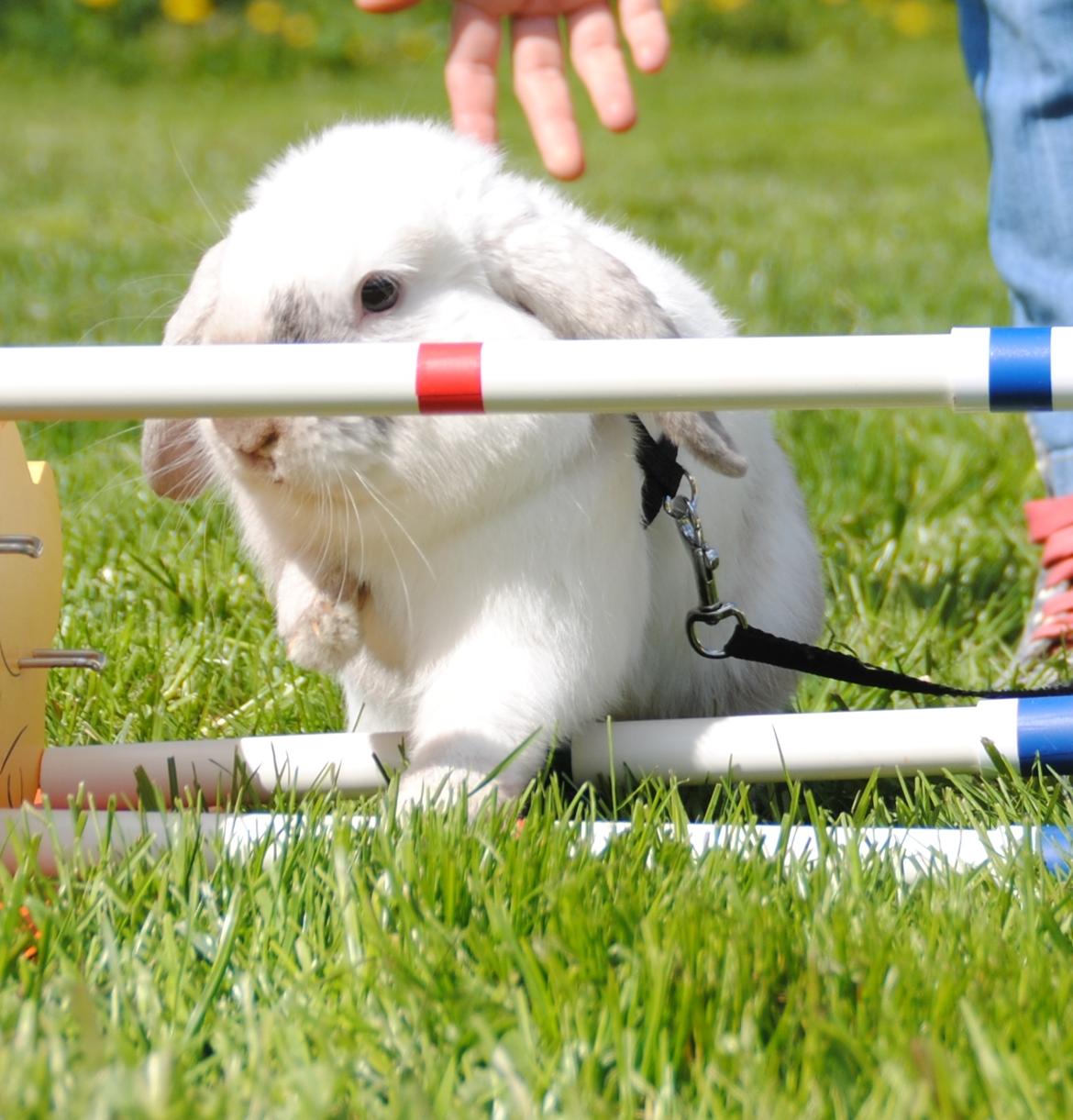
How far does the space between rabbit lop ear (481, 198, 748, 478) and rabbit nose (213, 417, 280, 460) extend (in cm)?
33

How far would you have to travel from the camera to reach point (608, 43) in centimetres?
252

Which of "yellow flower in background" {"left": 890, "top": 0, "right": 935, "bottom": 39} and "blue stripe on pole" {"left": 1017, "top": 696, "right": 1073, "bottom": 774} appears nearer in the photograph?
"blue stripe on pole" {"left": 1017, "top": 696, "right": 1073, "bottom": 774}

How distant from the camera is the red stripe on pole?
5.03 feet

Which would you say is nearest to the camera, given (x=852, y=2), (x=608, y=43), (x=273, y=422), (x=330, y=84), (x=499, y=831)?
(x=499, y=831)

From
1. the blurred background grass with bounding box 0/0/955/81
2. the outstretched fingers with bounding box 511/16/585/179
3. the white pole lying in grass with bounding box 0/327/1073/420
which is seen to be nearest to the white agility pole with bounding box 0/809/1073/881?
the white pole lying in grass with bounding box 0/327/1073/420

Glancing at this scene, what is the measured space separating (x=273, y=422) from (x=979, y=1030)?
971 mm

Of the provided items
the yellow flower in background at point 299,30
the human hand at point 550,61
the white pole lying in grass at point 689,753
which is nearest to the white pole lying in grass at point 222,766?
the white pole lying in grass at point 689,753

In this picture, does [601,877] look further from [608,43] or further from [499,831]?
[608,43]

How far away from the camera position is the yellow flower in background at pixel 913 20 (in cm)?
1088

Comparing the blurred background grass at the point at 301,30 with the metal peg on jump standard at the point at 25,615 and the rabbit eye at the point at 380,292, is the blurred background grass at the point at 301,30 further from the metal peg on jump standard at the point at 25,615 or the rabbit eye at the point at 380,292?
the rabbit eye at the point at 380,292

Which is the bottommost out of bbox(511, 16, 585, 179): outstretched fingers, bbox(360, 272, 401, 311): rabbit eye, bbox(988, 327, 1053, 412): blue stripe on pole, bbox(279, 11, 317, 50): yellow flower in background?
bbox(988, 327, 1053, 412): blue stripe on pole

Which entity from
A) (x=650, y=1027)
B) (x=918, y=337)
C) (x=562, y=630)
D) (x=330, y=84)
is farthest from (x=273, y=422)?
(x=330, y=84)

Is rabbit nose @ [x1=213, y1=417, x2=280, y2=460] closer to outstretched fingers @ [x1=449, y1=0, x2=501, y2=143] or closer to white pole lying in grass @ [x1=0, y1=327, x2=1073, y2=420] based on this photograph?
white pole lying in grass @ [x1=0, y1=327, x2=1073, y2=420]

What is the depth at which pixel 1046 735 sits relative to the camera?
185cm
